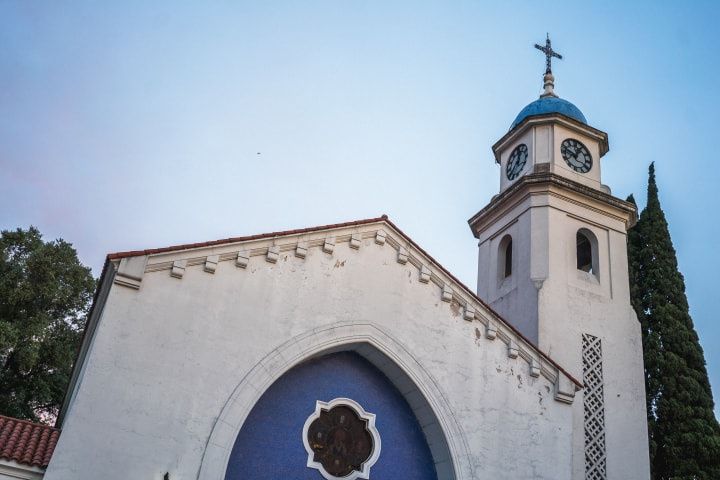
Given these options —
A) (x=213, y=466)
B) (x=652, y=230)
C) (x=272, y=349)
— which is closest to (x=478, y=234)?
(x=652, y=230)

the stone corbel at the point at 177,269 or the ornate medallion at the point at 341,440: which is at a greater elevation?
the stone corbel at the point at 177,269

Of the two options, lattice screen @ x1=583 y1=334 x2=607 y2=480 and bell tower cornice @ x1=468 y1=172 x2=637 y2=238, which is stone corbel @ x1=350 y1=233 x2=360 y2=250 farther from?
bell tower cornice @ x1=468 y1=172 x2=637 y2=238

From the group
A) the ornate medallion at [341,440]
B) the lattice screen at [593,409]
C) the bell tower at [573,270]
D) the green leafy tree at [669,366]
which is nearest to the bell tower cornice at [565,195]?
the bell tower at [573,270]

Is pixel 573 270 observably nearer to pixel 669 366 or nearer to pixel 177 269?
pixel 669 366

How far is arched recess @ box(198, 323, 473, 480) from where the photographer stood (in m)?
11.2

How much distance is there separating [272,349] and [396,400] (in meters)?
2.92

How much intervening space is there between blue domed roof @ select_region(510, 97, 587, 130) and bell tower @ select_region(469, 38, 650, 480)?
0.04 metres

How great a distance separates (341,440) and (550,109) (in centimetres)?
1204

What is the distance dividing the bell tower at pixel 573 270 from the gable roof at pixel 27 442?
1014cm

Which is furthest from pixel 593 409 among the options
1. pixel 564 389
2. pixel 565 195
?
pixel 565 195

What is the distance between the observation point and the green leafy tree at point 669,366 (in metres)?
18.1

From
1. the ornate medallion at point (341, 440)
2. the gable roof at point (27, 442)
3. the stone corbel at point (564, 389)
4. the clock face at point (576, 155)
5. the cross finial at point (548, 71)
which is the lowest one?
the gable roof at point (27, 442)

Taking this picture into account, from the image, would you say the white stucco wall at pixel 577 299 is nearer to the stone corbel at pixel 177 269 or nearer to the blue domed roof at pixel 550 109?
the blue domed roof at pixel 550 109

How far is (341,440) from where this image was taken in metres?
12.1
